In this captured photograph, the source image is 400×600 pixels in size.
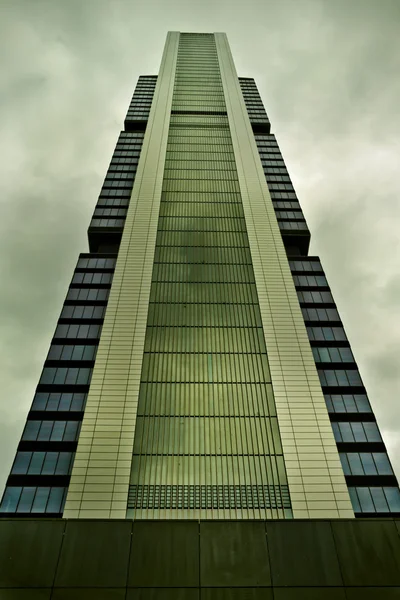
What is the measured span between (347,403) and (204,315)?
1573cm

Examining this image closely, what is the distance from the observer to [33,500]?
31.2m

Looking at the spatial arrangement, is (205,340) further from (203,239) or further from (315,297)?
(315,297)

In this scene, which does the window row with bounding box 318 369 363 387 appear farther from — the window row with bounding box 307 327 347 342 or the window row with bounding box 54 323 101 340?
the window row with bounding box 54 323 101 340

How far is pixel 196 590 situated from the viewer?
56.7 feet

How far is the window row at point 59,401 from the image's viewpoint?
3716cm

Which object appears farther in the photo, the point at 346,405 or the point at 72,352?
the point at 72,352

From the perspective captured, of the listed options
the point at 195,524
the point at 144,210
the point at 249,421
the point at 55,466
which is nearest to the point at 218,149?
the point at 144,210

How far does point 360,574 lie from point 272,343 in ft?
65.0

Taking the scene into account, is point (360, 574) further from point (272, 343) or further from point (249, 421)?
point (272, 343)

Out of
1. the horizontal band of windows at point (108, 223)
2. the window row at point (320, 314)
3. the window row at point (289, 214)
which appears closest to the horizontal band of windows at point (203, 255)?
the window row at point (320, 314)

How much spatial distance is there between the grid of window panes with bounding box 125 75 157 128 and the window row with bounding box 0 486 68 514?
217ft

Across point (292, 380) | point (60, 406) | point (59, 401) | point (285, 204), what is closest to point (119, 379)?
point (60, 406)

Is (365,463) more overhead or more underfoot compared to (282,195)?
more underfoot

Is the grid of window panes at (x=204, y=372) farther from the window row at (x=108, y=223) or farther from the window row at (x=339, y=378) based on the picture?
the window row at (x=339, y=378)
